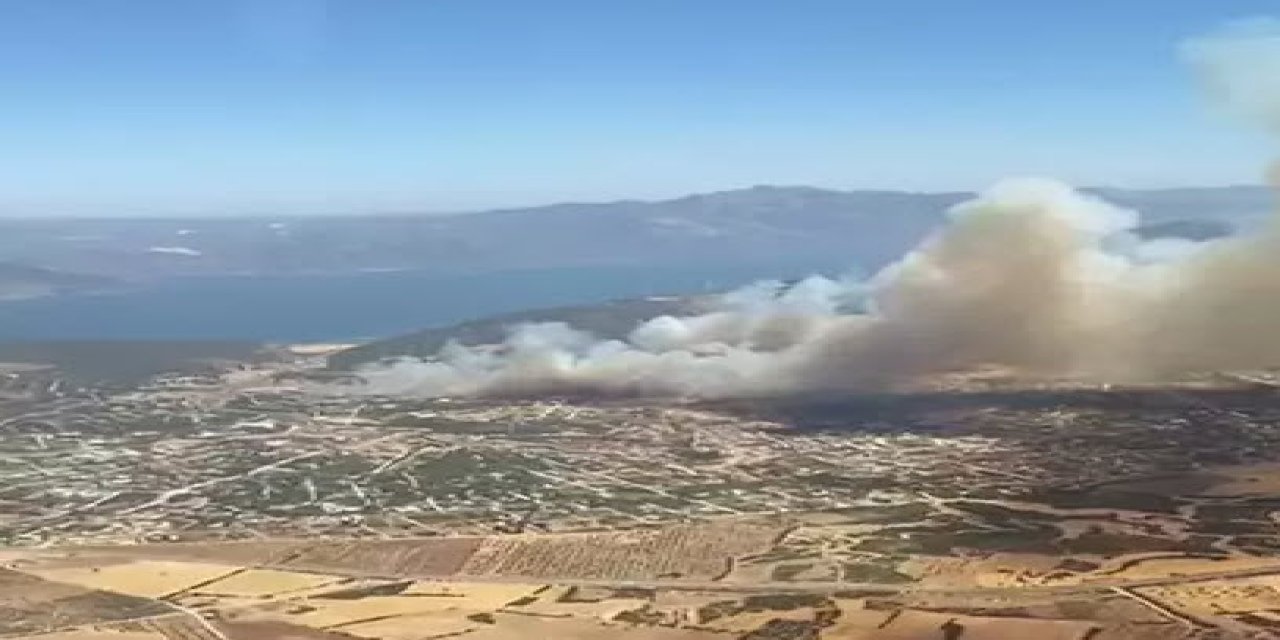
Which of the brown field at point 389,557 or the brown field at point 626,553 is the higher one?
the brown field at point 626,553

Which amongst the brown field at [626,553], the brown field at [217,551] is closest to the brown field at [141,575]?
the brown field at [217,551]

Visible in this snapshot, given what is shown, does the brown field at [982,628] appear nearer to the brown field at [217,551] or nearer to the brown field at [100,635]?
the brown field at [100,635]

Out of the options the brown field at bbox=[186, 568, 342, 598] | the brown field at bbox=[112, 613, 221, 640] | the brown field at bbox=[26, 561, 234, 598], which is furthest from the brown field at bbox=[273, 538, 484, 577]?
the brown field at bbox=[112, 613, 221, 640]

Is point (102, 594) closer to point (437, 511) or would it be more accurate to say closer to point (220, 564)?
point (220, 564)

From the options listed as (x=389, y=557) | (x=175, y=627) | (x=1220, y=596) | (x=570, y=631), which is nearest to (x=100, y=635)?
(x=175, y=627)

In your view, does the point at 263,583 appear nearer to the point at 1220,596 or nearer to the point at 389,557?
the point at 389,557

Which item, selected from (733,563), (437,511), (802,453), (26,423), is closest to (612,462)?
(802,453)

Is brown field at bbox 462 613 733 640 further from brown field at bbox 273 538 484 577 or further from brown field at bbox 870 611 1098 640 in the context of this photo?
brown field at bbox 273 538 484 577
